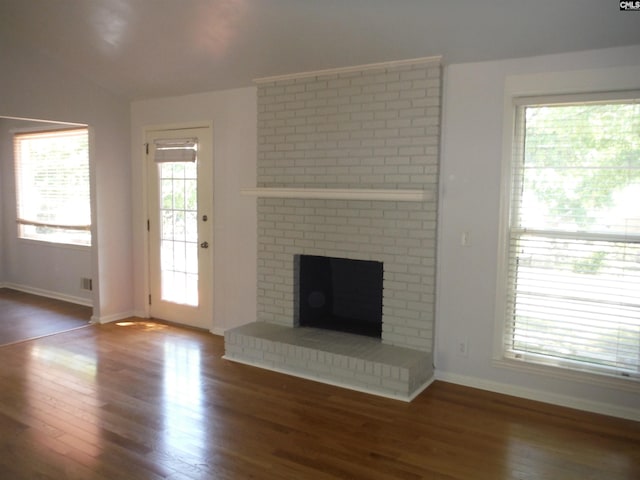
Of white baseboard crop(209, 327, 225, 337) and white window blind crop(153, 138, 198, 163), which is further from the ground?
white window blind crop(153, 138, 198, 163)

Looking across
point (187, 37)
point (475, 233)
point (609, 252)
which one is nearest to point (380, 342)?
point (475, 233)

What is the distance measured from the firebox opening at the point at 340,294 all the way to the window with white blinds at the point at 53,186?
9.99 feet

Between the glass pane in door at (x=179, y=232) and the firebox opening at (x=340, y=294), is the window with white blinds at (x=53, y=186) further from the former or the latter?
the firebox opening at (x=340, y=294)

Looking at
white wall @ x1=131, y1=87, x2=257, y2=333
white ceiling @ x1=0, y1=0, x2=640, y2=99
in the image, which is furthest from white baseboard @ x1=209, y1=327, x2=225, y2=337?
white ceiling @ x1=0, y1=0, x2=640, y2=99

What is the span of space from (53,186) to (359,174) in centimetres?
448

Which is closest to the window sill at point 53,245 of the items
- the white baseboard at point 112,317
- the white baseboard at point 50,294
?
the white baseboard at point 50,294

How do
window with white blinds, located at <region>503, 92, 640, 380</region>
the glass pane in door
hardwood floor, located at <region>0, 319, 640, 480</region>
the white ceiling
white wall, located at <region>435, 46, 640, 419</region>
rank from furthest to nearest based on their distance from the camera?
the glass pane in door < white wall, located at <region>435, 46, 640, 419</region> < window with white blinds, located at <region>503, 92, 640, 380</region> < the white ceiling < hardwood floor, located at <region>0, 319, 640, 480</region>

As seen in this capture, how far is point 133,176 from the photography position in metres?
5.91

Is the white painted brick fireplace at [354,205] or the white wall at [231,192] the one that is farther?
the white wall at [231,192]

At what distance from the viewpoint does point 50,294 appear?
23.0 ft

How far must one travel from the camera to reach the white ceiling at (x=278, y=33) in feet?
10.6

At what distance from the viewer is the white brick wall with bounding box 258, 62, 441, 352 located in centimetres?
404

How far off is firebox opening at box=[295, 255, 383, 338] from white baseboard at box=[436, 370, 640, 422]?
74 centimetres

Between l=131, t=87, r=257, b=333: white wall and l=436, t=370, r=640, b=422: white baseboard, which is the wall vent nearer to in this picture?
l=131, t=87, r=257, b=333: white wall
